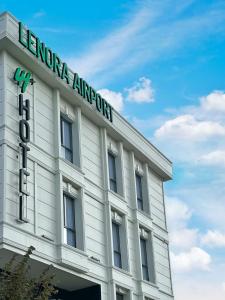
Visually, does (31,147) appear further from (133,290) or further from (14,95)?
(133,290)

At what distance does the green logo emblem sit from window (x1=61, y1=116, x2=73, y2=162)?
3372 mm

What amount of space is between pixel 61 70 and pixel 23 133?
4.62 m

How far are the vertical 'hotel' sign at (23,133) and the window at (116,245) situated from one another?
25.8ft

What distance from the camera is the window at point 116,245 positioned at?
102 ft

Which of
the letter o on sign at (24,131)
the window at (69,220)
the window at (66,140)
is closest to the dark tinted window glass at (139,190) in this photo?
the window at (66,140)

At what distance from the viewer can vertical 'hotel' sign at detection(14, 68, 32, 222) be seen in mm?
24069

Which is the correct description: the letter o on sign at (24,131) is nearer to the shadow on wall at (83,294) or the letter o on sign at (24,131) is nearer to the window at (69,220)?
the window at (69,220)

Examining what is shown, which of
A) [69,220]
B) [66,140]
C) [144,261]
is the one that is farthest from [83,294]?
[66,140]

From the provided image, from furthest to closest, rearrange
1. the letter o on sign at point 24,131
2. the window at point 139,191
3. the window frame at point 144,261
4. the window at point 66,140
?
the window at point 139,191 → the window frame at point 144,261 → the window at point 66,140 → the letter o on sign at point 24,131

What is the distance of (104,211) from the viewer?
1196 inches

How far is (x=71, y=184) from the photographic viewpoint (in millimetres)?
28016

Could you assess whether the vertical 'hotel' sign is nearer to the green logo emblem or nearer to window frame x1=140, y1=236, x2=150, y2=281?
the green logo emblem

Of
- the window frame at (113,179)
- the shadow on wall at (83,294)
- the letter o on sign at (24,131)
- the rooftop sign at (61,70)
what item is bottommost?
the shadow on wall at (83,294)

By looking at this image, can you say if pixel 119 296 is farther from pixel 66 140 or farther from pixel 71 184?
pixel 66 140
